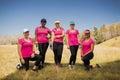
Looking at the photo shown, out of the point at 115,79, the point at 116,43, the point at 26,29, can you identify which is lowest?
the point at 116,43

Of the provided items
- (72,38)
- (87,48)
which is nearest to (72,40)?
(72,38)

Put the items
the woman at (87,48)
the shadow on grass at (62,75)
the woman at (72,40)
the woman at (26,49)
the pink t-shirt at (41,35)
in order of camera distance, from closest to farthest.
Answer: the shadow on grass at (62,75), the woman at (26,49), the woman at (87,48), the pink t-shirt at (41,35), the woman at (72,40)

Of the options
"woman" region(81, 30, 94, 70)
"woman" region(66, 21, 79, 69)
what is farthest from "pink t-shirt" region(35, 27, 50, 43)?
"woman" region(81, 30, 94, 70)

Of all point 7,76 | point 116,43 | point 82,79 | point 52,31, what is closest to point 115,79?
point 82,79

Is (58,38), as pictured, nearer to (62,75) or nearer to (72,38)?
(72,38)

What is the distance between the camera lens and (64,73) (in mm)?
12875

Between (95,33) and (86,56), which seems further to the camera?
(95,33)

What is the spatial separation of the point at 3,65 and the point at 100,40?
370 ft

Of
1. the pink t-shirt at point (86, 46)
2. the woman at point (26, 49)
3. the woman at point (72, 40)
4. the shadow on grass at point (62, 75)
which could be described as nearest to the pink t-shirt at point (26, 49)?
the woman at point (26, 49)

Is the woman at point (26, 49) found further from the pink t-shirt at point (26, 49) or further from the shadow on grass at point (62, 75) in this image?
the shadow on grass at point (62, 75)

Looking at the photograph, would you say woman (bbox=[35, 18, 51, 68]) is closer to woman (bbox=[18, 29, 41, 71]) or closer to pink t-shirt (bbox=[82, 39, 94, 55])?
woman (bbox=[18, 29, 41, 71])

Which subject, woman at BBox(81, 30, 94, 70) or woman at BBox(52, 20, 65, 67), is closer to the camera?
woman at BBox(81, 30, 94, 70)

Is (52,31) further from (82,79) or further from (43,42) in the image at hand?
(82,79)

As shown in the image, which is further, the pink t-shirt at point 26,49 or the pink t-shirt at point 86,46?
the pink t-shirt at point 86,46
